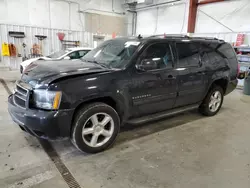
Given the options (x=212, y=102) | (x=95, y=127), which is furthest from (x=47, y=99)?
(x=212, y=102)

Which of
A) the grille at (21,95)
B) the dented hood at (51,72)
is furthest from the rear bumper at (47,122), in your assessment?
the dented hood at (51,72)

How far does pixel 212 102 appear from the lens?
4.20 m

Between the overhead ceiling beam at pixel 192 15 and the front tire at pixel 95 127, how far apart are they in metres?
8.80

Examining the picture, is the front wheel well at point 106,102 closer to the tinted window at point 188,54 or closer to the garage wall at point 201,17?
the tinted window at point 188,54

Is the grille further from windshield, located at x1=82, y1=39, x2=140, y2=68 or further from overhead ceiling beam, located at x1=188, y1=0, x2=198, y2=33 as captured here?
overhead ceiling beam, located at x1=188, y1=0, x2=198, y2=33

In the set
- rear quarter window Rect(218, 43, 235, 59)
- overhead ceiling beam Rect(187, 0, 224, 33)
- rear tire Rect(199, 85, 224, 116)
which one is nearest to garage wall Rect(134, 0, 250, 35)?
overhead ceiling beam Rect(187, 0, 224, 33)

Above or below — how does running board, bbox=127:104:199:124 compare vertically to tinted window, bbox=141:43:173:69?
below

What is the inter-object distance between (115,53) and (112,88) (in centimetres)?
80

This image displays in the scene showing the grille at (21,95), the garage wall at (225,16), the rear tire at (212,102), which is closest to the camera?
the grille at (21,95)

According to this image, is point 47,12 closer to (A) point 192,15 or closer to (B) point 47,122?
(A) point 192,15

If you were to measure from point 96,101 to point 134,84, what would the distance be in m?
0.58

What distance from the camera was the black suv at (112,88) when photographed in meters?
2.25

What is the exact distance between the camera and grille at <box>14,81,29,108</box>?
2380 millimetres

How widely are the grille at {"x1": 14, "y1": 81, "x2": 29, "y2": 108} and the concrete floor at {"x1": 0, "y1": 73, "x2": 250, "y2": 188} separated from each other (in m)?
0.66
